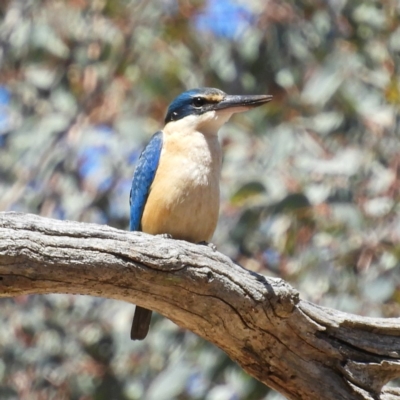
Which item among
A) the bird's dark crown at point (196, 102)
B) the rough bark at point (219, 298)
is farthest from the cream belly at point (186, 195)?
the rough bark at point (219, 298)

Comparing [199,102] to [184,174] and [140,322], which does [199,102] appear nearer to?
[184,174]

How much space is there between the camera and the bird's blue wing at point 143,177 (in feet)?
17.7

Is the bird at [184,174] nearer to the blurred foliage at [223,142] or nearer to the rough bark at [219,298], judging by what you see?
the blurred foliage at [223,142]

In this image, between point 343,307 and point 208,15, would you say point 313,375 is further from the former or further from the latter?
point 208,15

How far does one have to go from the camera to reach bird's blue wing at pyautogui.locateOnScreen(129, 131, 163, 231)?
538 cm

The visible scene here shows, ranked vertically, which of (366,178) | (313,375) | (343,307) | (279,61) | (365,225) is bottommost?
(313,375)

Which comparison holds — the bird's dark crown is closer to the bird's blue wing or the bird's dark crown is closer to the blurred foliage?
the bird's blue wing

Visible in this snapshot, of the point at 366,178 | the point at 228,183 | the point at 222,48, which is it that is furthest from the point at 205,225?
the point at 222,48

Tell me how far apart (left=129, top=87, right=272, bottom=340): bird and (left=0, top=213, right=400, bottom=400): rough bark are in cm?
95

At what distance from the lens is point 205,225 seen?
5.11 m

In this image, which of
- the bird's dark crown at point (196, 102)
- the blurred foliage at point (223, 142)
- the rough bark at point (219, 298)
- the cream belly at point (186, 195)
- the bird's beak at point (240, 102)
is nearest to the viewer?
the rough bark at point (219, 298)

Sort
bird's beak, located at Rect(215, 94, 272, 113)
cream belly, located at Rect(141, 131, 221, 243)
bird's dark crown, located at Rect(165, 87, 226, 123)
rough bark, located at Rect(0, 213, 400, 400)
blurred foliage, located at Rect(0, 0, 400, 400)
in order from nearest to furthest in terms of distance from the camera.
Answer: rough bark, located at Rect(0, 213, 400, 400) → cream belly, located at Rect(141, 131, 221, 243) → bird's beak, located at Rect(215, 94, 272, 113) → bird's dark crown, located at Rect(165, 87, 226, 123) → blurred foliage, located at Rect(0, 0, 400, 400)

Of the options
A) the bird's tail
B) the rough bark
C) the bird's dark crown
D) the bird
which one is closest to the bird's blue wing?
the bird

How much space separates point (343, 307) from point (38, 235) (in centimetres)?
249
